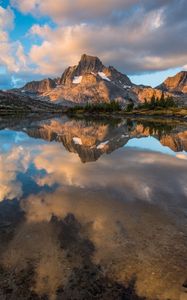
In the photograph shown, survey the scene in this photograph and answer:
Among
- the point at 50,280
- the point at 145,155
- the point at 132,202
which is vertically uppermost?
the point at 50,280

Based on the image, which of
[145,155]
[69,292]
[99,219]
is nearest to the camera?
[69,292]

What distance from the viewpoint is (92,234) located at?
1664 centimetres

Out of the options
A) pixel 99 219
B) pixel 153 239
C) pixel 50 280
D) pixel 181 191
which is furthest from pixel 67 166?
pixel 50 280

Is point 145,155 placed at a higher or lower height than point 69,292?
lower

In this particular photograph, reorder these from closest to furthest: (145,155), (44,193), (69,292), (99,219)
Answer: (69,292) < (99,219) < (44,193) < (145,155)

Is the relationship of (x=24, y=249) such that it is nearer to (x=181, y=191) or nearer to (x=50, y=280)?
(x=50, y=280)

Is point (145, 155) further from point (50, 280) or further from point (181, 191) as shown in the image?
point (50, 280)

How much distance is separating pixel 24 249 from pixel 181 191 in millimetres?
14984

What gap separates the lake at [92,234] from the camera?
39.6 feet

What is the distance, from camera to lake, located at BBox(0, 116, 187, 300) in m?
12.1

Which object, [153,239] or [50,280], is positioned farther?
[153,239]

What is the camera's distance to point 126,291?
38.3 ft

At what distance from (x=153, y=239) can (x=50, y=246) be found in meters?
5.04

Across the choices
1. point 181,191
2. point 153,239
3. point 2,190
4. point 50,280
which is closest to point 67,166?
point 2,190
